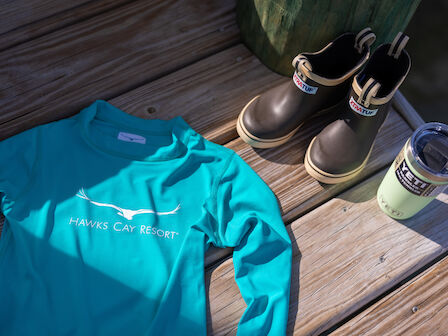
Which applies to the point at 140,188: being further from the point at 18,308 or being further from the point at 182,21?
the point at 182,21

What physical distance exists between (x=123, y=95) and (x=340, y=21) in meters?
0.69

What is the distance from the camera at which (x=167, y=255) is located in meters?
1.16

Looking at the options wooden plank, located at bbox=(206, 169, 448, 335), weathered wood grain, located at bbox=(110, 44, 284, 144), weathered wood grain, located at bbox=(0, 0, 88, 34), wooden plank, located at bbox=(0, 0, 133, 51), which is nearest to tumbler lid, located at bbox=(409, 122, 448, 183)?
wooden plank, located at bbox=(206, 169, 448, 335)

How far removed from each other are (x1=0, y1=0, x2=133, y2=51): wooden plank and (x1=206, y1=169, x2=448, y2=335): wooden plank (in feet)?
3.21

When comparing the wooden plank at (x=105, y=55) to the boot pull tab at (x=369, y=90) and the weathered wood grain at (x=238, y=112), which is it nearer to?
the weathered wood grain at (x=238, y=112)

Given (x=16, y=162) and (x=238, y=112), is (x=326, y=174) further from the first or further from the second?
(x=16, y=162)

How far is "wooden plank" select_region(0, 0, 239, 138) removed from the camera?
1.41 metres

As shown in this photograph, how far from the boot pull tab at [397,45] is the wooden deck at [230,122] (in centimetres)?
30

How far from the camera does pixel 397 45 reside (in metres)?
1.16

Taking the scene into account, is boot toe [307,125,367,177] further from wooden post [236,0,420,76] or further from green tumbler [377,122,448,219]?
wooden post [236,0,420,76]

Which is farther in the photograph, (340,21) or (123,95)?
(123,95)

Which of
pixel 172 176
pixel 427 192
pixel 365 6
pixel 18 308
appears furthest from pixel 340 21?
pixel 18 308

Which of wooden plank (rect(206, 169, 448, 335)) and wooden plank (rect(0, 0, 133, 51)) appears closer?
wooden plank (rect(206, 169, 448, 335))

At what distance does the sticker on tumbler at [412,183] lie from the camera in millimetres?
1103
